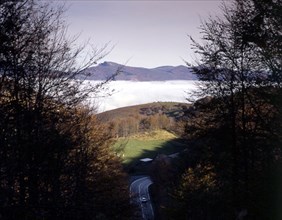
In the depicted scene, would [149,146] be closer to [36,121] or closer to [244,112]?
[244,112]

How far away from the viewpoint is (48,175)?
8359 mm

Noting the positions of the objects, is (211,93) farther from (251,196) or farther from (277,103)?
(251,196)

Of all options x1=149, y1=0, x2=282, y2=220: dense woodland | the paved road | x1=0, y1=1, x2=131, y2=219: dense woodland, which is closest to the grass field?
the paved road

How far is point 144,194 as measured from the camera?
211 ft

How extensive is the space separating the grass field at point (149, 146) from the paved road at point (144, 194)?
9.98 m

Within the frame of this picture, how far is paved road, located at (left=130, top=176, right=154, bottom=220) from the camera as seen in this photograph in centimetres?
4941

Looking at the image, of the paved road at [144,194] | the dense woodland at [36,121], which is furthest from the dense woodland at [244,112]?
the paved road at [144,194]

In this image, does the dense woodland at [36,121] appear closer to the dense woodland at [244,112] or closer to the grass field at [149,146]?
the dense woodland at [244,112]

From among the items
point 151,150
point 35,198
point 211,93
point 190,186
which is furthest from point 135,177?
point 35,198

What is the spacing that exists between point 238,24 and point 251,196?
5619 mm

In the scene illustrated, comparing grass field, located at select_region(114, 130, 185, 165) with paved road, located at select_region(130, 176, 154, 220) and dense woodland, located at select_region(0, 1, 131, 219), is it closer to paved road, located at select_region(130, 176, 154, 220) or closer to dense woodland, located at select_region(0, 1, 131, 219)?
paved road, located at select_region(130, 176, 154, 220)

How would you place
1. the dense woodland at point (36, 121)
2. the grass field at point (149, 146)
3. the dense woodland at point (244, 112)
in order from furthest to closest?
the grass field at point (149, 146), the dense woodland at point (244, 112), the dense woodland at point (36, 121)

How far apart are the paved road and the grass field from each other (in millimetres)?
9978

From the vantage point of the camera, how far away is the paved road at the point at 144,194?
162 feet
